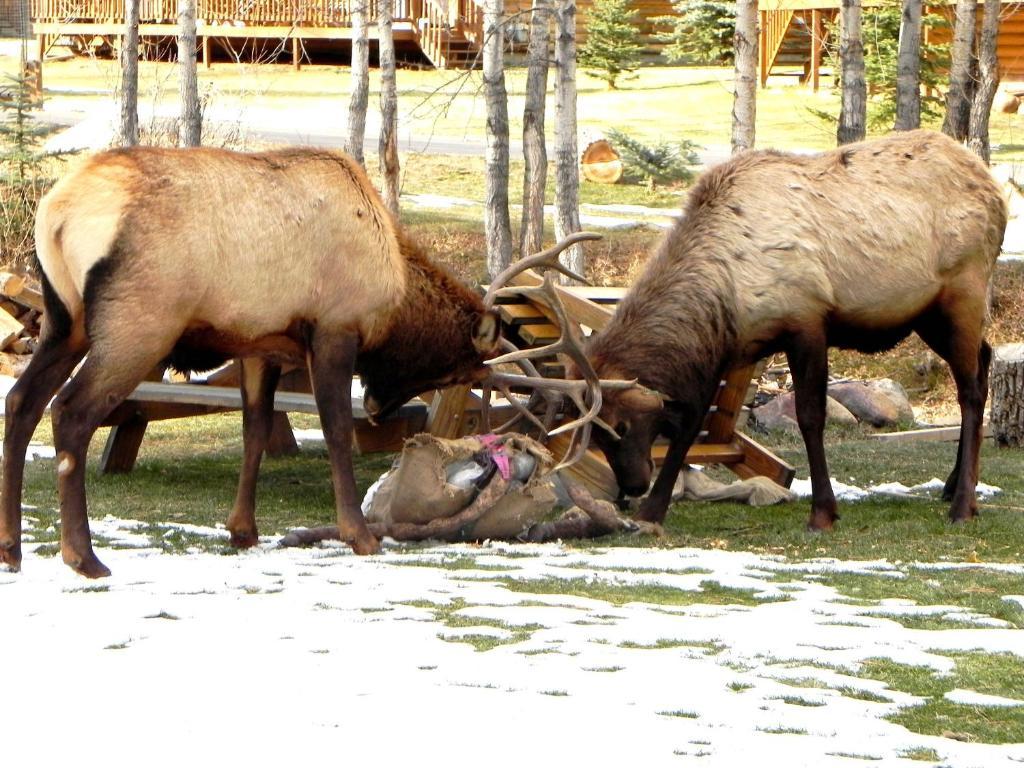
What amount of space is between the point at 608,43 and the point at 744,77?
1999 centimetres

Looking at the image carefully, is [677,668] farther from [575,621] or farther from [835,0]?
[835,0]

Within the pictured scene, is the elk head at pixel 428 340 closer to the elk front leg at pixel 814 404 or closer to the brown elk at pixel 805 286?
the brown elk at pixel 805 286

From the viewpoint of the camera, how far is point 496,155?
15.9 m

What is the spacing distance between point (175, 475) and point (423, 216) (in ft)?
35.7

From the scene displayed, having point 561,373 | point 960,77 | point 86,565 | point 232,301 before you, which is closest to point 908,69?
point 960,77

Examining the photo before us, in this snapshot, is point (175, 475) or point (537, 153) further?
→ point (537, 153)

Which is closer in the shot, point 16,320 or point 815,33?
point 16,320

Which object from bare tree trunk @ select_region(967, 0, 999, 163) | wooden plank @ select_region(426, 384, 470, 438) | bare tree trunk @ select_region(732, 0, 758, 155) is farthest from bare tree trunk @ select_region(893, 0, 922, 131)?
wooden plank @ select_region(426, 384, 470, 438)

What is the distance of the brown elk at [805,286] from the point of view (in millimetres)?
7699

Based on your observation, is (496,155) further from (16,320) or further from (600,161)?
(600,161)

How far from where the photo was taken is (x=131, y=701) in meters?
4.03

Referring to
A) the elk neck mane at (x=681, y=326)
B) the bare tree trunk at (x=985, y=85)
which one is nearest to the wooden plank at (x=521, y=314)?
the elk neck mane at (x=681, y=326)

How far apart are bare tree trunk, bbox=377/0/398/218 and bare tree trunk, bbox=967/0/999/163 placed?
22.1 feet

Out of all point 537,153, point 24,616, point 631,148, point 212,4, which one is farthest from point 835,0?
point 24,616
